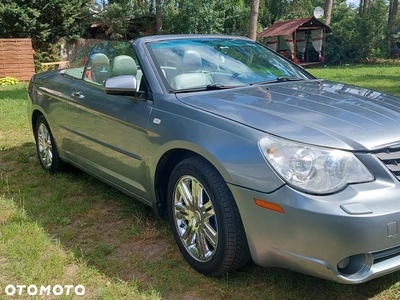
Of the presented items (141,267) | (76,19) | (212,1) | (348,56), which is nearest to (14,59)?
(76,19)

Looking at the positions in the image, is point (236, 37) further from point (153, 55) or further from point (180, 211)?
point (180, 211)

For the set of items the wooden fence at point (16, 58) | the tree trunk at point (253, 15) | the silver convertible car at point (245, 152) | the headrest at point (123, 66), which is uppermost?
the tree trunk at point (253, 15)

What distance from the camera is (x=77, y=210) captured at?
3.99 metres

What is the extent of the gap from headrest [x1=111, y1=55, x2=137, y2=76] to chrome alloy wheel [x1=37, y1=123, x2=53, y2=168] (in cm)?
157

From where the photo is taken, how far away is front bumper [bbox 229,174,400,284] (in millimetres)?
2072

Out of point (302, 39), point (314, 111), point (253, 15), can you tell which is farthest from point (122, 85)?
point (302, 39)

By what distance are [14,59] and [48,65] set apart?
103 inches

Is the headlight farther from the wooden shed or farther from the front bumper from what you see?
the wooden shed

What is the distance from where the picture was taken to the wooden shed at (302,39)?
25250 mm

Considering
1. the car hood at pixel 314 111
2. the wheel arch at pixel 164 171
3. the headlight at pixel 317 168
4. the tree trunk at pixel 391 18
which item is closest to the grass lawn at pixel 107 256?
the wheel arch at pixel 164 171

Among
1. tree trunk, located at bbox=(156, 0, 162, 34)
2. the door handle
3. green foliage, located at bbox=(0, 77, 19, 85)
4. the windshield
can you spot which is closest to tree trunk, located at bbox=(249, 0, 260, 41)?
tree trunk, located at bbox=(156, 0, 162, 34)

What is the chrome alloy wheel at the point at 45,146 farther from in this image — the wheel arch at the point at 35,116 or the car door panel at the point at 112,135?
the car door panel at the point at 112,135

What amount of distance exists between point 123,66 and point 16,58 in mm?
16324

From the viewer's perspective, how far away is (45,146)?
198 inches
